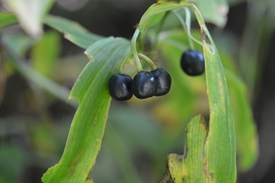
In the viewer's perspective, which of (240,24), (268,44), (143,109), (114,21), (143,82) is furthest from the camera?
(114,21)

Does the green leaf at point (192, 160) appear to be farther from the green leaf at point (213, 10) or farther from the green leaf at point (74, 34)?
the green leaf at point (213, 10)

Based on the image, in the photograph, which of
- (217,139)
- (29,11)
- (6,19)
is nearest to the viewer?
(217,139)

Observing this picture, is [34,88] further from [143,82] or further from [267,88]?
[267,88]

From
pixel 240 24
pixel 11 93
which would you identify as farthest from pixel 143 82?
pixel 240 24

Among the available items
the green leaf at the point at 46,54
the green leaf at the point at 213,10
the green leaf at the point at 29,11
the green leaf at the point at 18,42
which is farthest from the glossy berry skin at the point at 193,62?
the green leaf at the point at 46,54

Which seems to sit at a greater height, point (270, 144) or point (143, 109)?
point (143, 109)

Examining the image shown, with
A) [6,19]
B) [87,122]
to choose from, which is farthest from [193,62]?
[6,19]

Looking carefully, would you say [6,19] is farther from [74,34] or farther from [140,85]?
[140,85]

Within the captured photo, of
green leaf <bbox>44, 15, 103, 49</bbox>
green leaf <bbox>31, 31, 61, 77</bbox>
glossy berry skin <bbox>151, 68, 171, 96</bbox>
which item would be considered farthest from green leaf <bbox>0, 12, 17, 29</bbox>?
green leaf <bbox>31, 31, 61, 77</bbox>
